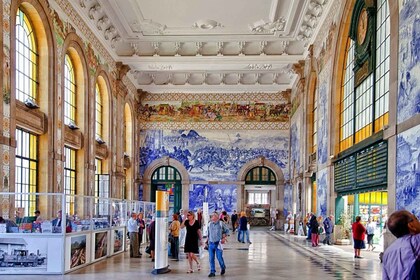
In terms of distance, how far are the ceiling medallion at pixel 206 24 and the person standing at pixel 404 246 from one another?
21092 mm

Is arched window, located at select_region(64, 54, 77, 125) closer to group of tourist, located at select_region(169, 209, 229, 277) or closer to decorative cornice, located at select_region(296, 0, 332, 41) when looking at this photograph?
group of tourist, located at select_region(169, 209, 229, 277)

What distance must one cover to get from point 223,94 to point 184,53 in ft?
26.6

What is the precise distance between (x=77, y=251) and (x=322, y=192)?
11.7m

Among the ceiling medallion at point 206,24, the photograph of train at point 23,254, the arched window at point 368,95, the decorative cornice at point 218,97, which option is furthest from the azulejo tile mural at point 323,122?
the photograph of train at point 23,254

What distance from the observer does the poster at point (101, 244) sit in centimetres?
1477

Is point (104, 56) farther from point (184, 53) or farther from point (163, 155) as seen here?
point (163, 155)

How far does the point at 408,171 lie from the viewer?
37.5 feet

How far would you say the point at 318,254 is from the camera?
16875mm

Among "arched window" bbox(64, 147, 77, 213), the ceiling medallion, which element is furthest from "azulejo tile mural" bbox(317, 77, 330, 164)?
"arched window" bbox(64, 147, 77, 213)

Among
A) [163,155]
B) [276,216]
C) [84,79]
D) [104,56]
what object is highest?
[104,56]

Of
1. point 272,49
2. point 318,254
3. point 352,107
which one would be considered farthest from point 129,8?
point 318,254

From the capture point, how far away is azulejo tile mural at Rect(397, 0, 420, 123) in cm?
1106

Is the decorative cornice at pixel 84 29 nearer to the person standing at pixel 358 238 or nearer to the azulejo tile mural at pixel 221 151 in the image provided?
the azulejo tile mural at pixel 221 151

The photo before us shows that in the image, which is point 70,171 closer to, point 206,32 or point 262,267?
point 206,32
